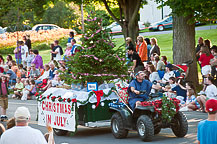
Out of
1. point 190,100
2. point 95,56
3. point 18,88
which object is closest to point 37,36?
point 18,88

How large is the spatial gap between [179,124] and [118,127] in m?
1.49

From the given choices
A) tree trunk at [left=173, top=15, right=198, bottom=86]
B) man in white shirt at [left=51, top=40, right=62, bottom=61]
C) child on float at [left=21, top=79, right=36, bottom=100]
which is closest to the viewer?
tree trunk at [left=173, top=15, right=198, bottom=86]

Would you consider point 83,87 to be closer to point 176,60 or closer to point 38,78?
point 176,60

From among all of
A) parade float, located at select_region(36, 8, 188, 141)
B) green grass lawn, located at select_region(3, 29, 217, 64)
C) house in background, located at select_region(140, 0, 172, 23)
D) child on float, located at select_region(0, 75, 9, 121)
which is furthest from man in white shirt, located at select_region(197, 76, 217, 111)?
house in background, located at select_region(140, 0, 172, 23)

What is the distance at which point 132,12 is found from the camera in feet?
83.3

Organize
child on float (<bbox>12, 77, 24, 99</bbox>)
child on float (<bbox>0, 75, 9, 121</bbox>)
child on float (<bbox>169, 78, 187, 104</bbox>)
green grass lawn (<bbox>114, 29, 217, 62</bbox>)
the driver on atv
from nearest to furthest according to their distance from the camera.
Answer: the driver on atv < child on float (<bbox>0, 75, 9, 121</bbox>) < child on float (<bbox>169, 78, 187, 104</bbox>) < child on float (<bbox>12, 77, 24, 99</bbox>) < green grass lawn (<bbox>114, 29, 217, 62</bbox>)

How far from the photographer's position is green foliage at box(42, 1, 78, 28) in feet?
188

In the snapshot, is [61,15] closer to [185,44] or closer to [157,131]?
[185,44]

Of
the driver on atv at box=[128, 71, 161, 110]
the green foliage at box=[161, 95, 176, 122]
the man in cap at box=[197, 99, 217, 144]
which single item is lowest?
the green foliage at box=[161, 95, 176, 122]

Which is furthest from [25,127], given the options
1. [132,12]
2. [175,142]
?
[132,12]

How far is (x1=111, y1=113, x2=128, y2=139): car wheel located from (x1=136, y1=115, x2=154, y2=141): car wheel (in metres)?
0.57

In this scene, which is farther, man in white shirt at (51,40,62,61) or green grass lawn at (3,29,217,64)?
green grass lawn at (3,29,217,64)

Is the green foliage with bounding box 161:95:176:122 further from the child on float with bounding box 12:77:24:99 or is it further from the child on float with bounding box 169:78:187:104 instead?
the child on float with bounding box 12:77:24:99

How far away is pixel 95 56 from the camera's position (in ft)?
45.0
